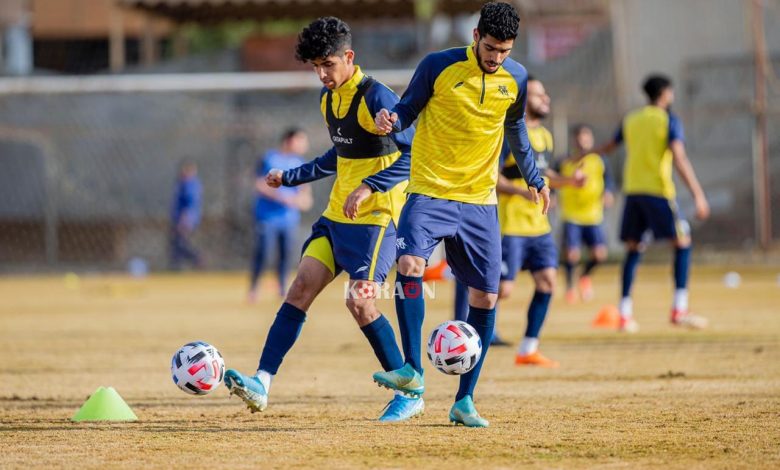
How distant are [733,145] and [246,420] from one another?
19455mm

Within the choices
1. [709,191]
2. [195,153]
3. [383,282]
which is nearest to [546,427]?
[383,282]

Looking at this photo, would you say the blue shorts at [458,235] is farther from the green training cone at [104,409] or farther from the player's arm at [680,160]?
the player's arm at [680,160]

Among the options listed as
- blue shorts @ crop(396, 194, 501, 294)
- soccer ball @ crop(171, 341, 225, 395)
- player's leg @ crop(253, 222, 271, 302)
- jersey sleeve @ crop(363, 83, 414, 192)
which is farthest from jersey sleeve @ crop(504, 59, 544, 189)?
player's leg @ crop(253, 222, 271, 302)

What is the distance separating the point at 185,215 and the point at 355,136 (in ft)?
63.3

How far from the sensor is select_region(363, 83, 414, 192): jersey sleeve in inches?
276

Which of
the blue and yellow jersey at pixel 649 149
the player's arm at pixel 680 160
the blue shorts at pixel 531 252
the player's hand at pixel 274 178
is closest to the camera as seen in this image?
the player's hand at pixel 274 178

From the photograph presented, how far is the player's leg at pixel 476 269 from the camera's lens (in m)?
6.84

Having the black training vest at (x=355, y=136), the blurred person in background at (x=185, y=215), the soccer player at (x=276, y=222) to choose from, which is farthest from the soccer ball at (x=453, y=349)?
the blurred person in background at (x=185, y=215)

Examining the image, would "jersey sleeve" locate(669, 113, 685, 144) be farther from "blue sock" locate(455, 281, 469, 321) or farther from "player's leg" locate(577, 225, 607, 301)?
"player's leg" locate(577, 225, 607, 301)

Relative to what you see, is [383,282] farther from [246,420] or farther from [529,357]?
[529,357]

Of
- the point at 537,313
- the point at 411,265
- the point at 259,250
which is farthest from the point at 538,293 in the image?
the point at 259,250

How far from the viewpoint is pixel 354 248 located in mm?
7230

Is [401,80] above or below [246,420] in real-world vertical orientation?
above

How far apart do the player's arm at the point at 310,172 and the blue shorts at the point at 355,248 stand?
0.30m
